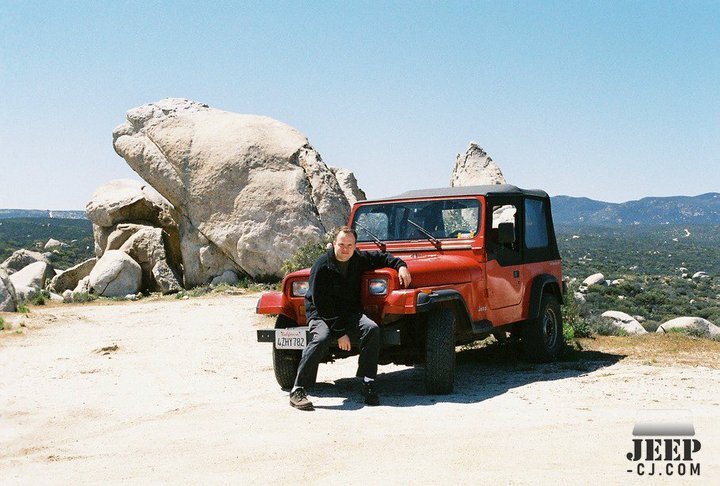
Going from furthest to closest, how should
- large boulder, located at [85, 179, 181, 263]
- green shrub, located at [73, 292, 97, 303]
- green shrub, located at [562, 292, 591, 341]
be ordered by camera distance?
large boulder, located at [85, 179, 181, 263]
green shrub, located at [73, 292, 97, 303]
green shrub, located at [562, 292, 591, 341]

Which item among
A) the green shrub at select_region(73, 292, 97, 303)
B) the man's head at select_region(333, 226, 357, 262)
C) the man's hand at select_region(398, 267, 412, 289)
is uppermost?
the man's head at select_region(333, 226, 357, 262)

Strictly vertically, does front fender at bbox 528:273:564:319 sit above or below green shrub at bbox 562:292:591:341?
above

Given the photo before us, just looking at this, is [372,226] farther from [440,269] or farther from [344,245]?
[344,245]

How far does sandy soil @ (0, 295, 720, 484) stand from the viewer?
5.92 metres

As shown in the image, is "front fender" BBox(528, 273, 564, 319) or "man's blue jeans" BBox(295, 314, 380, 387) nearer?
"man's blue jeans" BBox(295, 314, 380, 387)

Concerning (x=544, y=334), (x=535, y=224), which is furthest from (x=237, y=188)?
(x=544, y=334)

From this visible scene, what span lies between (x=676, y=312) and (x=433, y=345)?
28429 mm

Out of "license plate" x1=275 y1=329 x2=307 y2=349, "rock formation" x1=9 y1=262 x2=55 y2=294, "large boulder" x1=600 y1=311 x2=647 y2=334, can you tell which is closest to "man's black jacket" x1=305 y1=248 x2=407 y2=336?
"license plate" x1=275 y1=329 x2=307 y2=349

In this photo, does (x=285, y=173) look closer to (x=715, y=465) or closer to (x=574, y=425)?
(x=574, y=425)

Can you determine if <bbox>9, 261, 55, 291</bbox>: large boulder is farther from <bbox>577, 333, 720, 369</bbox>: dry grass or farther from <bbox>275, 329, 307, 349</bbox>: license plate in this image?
<bbox>275, 329, 307, 349</bbox>: license plate

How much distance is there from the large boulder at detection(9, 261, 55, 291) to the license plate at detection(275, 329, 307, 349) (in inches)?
654

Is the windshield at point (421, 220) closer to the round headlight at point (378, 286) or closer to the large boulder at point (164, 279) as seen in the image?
the round headlight at point (378, 286)

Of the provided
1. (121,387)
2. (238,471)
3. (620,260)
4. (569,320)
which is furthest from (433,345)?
(620,260)

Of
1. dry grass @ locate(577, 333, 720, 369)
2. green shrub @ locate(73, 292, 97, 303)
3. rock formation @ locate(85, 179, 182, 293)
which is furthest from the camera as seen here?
rock formation @ locate(85, 179, 182, 293)
